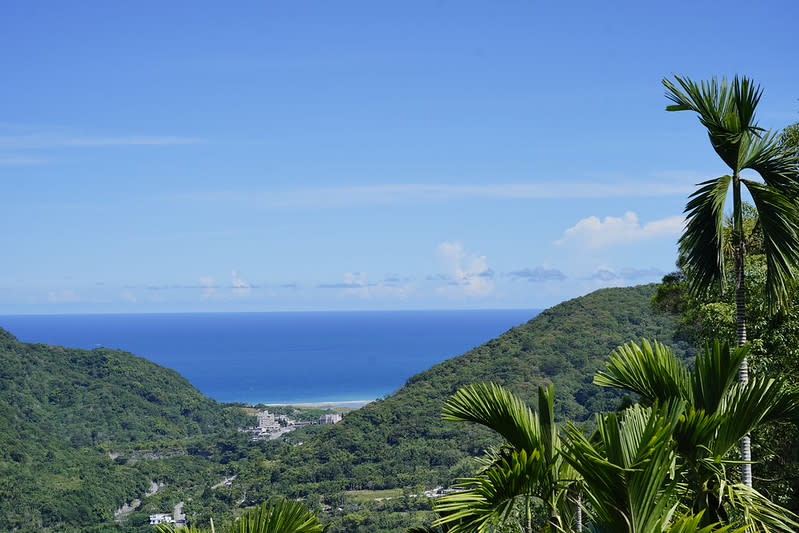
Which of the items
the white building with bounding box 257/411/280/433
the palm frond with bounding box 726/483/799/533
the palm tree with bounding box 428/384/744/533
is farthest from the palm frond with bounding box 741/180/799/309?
the white building with bounding box 257/411/280/433

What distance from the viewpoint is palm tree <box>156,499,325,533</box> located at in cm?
279

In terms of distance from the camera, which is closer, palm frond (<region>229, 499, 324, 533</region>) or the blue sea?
palm frond (<region>229, 499, 324, 533</region>)

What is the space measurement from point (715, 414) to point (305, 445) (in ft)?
148

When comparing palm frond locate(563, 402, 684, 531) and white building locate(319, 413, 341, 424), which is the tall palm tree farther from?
white building locate(319, 413, 341, 424)

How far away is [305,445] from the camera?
1820 inches

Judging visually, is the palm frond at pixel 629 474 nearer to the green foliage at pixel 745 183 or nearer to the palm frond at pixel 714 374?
the palm frond at pixel 714 374

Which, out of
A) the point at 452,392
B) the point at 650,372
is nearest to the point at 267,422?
the point at 452,392

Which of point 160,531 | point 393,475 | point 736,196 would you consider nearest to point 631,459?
point 160,531

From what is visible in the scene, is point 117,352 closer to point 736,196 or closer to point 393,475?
point 393,475

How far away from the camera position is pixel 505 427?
3355 mm

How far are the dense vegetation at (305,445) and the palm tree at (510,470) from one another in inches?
1026

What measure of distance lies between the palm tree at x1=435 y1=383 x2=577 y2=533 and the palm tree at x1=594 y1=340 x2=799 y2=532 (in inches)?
17.7

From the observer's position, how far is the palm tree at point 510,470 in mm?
2902

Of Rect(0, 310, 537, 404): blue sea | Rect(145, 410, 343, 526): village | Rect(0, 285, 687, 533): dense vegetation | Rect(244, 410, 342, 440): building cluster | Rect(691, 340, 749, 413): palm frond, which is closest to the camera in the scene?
Rect(691, 340, 749, 413): palm frond
